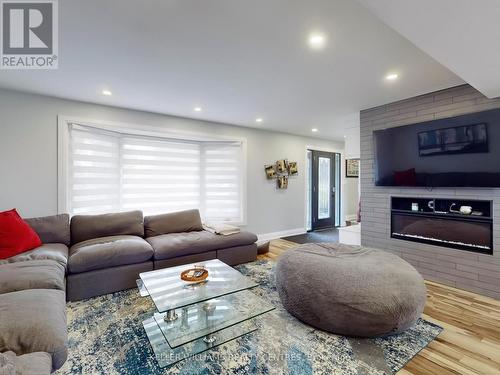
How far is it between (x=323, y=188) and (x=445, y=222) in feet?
11.4

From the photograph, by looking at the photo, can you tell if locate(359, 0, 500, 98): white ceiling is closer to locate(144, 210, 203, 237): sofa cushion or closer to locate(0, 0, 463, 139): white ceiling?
locate(0, 0, 463, 139): white ceiling

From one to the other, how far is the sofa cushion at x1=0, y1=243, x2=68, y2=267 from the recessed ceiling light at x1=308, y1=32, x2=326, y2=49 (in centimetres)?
307

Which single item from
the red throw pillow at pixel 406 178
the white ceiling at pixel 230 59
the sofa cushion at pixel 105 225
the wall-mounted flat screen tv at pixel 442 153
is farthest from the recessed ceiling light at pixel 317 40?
the sofa cushion at pixel 105 225

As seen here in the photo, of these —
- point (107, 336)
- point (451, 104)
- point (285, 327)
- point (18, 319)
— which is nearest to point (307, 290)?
point (285, 327)

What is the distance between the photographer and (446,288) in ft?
9.28

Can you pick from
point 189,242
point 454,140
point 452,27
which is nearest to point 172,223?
point 189,242

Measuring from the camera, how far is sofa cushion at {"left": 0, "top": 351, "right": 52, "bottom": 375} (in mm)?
945

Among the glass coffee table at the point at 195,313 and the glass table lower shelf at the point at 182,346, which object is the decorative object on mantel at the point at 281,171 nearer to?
the glass coffee table at the point at 195,313

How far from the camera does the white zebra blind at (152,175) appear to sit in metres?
3.46

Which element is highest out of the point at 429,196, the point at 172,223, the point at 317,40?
the point at 317,40

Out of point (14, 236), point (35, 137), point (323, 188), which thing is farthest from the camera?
point (323, 188)

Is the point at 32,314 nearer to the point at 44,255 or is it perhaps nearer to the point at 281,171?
the point at 44,255

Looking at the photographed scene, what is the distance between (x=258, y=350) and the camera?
1714 millimetres

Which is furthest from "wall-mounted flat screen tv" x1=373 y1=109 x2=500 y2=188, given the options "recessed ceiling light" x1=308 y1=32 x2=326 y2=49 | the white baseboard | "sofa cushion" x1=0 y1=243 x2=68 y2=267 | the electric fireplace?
"sofa cushion" x1=0 y1=243 x2=68 y2=267
